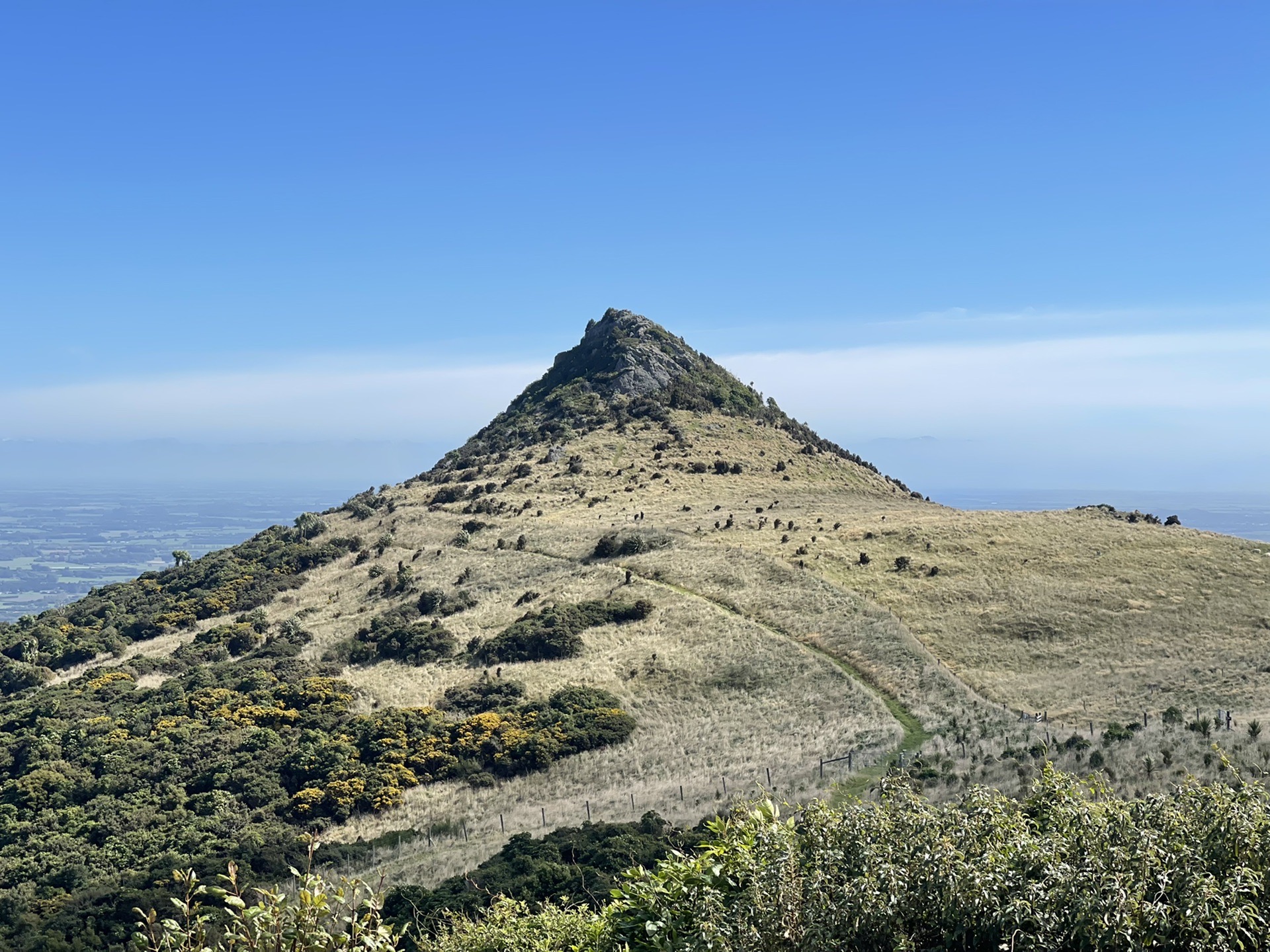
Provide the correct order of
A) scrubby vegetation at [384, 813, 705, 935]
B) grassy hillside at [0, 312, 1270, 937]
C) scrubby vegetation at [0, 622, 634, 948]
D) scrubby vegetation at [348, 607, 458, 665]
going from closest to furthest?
scrubby vegetation at [384, 813, 705, 935], scrubby vegetation at [0, 622, 634, 948], grassy hillside at [0, 312, 1270, 937], scrubby vegetation at [348, 607, 458, 665]

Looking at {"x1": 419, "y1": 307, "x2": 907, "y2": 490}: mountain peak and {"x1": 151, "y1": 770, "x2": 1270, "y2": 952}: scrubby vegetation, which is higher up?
{"x1": 419, "y1": 307, "x2": 907, "y2": 490}: mountain peak

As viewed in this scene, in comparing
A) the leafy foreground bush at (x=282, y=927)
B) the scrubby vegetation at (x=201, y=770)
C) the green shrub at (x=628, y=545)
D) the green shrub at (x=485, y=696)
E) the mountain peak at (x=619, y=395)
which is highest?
the mountain peak at (x=619, y=395)

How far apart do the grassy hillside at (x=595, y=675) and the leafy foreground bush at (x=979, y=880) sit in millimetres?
8772

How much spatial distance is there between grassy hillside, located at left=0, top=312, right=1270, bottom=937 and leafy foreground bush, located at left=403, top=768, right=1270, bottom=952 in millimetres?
8772

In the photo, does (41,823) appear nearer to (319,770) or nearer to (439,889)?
(319,770)

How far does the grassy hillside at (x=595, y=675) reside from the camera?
100 feet

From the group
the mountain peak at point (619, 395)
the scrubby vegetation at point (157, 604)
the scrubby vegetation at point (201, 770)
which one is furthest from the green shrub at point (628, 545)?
the mountain peak at point (619, 395)

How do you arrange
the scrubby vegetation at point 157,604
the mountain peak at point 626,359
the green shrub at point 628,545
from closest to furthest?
the scrubby vegetation at point 157,604
the green shrub at point 628,545
the mountain peak at point 626,359

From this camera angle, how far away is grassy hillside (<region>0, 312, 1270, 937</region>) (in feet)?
100

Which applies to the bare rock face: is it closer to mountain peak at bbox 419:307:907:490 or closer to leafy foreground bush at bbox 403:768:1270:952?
mountain peak at bbox 419:307:907:490

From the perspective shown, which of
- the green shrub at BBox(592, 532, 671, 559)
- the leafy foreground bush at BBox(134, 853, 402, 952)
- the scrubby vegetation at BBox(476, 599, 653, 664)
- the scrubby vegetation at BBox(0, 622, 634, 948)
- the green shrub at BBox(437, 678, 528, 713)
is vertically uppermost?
the leafy foreground bush at BBox(134, 853, 402, 952)

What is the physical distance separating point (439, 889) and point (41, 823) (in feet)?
71.3

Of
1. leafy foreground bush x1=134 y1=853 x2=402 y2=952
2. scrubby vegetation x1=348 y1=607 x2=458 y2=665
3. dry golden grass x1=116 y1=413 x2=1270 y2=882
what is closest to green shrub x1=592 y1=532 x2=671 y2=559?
dry golden grass x1=116 y1=413 x2=1270 y2=882

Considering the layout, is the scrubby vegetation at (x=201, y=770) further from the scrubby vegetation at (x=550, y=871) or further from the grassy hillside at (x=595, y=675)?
the scrubby vegetation at (x=550, y=871)
